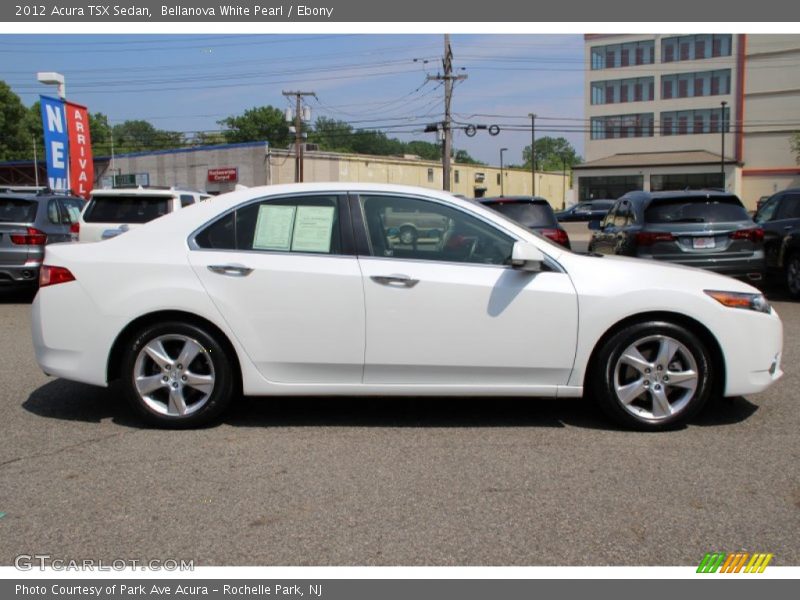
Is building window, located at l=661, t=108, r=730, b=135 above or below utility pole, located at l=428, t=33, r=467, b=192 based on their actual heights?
above

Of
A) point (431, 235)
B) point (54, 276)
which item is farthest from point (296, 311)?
point (54, 276)

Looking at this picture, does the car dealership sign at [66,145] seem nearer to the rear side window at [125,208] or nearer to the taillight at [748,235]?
the rear side window at [125,208]

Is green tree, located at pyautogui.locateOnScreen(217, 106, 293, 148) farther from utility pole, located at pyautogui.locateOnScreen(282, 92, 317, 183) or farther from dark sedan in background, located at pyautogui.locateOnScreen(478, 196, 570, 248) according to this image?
dark sedan in background, located at pyautogui.locateOnScreen(478, 196, 570, 248)

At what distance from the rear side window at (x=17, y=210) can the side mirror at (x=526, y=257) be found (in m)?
9.31

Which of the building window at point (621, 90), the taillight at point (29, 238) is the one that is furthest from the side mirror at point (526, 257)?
the building window at point (621, 90)

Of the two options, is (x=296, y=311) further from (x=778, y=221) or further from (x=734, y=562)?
(x=778, y=221)

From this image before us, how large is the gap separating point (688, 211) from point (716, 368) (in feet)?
19.3

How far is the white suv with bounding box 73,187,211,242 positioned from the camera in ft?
36.4

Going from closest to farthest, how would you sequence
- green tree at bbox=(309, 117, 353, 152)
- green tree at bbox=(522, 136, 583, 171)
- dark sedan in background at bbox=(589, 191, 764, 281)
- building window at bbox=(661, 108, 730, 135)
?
1. dark sedan in background at bbox=(589, 191, 764, 281)
2. building window at bbox=(661, 108, 730, 135)
3. green tree at bbox=(309, 117, 353, 152)
4. green tree at bbox=(522, 136, 583, 171)

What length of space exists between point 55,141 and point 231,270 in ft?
57.7

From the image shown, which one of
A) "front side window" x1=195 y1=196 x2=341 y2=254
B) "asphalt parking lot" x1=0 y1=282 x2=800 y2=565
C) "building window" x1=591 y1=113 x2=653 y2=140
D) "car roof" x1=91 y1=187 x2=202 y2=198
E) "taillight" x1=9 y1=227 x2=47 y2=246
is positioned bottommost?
"asphalt parking lot" x1=0 y1=282 x2=800 y2=565

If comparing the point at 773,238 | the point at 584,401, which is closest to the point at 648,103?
the point at 773,238

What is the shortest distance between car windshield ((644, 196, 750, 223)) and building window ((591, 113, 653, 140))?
65.6 m

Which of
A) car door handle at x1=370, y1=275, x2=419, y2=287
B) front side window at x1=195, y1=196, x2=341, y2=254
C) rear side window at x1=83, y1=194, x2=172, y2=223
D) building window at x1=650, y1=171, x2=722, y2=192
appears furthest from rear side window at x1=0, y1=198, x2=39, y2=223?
building window at x1=650, y1=171, x2=722, y2=192
